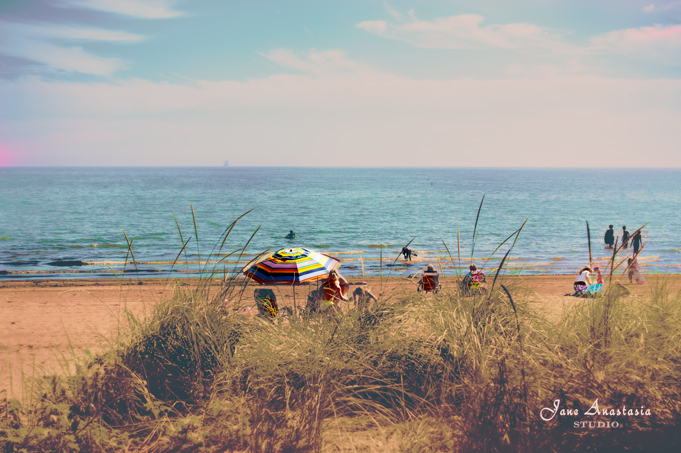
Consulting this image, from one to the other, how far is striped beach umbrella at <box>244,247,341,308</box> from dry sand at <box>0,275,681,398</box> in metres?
0.45

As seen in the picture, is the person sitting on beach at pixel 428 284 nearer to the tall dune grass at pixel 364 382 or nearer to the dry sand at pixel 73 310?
the dry sand at pixel 73 310

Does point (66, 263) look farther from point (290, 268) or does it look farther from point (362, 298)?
point (362, 298)

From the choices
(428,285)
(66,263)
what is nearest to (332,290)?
(428,285)

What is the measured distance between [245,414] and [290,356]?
70 cm

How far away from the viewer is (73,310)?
12422 mm

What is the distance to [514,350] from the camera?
14.7 feet

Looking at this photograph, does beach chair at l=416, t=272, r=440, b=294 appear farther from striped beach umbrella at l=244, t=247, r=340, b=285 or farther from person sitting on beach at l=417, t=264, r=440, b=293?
striped beach umbrella at l=244, t=247, r=340, b=285

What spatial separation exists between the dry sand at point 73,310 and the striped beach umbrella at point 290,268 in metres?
0.45

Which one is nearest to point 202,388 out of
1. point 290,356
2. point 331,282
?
point 290,356

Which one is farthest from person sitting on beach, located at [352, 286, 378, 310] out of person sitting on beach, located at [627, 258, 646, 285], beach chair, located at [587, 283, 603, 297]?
person sitting on beach, located at [627, 258, 646, 285]

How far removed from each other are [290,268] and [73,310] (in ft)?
28.0

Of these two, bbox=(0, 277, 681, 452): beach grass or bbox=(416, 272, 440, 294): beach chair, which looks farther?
bbox=(416, 272, 440, 294): beach chair

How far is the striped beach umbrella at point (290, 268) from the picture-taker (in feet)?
25.4

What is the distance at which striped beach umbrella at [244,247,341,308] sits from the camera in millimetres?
7738
